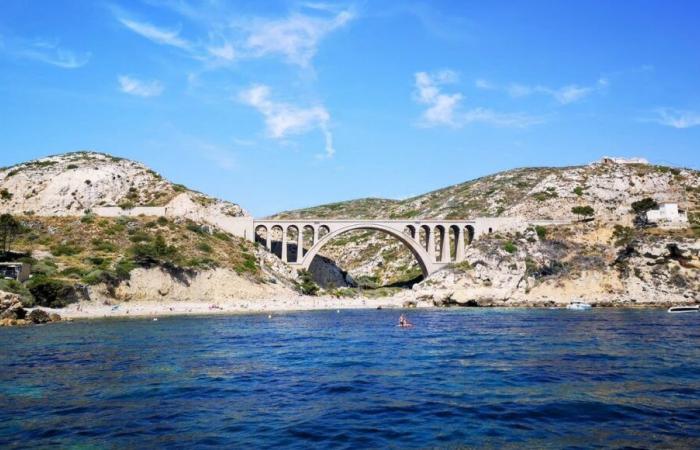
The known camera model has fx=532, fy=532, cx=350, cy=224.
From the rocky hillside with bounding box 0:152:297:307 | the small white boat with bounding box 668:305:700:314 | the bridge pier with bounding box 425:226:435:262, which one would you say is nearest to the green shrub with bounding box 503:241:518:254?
the bridge pier with bounding box 425:226:435:262

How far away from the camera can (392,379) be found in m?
21.1

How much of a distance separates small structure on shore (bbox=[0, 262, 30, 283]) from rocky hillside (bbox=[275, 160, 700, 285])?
244ft

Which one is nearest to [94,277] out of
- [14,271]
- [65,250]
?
[14,271]

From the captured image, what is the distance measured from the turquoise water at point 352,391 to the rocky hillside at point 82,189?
6420 centimetres

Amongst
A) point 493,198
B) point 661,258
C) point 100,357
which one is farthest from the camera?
point 493,198

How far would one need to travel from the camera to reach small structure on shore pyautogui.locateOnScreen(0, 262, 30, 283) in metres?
57.7

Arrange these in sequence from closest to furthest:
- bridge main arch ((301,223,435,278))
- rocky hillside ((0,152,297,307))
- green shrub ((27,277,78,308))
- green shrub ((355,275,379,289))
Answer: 1. green shrub ((27,277,78,308))
2. rocky hillside ((0,152,297,307))
3. bridge main arch ((301,223,435,278))
4. green shrub ((355,275,379,289))

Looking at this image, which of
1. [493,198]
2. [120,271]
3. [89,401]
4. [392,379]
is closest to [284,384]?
[392,379]

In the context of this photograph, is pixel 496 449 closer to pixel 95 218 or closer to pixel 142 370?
pixel 142 370

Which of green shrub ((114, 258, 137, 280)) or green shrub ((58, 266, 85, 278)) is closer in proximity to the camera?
green shrub ((58, 266, 85, 278))

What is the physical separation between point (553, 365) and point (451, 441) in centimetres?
1304

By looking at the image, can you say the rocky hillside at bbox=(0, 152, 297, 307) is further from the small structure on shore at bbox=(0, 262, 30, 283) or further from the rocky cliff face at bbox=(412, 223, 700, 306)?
the rocky cliff face at bbox=(412, 223, 700, 306)

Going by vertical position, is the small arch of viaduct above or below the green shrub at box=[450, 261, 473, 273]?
above

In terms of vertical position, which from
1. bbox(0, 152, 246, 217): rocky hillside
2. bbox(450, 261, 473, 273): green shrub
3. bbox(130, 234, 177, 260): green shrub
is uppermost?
bbox(0, 152, 246, 217): rocky hillside
